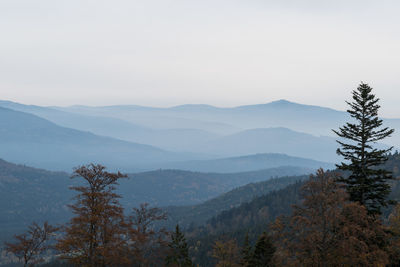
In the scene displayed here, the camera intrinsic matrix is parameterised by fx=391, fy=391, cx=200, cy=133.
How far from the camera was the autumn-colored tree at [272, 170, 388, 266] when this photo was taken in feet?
95.2

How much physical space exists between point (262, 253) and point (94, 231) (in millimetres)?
24079

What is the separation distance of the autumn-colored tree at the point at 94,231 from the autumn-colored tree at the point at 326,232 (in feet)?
43.5

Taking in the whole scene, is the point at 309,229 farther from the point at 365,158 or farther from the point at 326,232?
the point at 365,158

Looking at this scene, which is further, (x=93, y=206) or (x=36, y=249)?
(x=36, y=249)

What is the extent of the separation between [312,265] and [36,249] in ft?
89.7

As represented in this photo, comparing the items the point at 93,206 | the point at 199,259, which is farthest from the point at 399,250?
the point at 199,259

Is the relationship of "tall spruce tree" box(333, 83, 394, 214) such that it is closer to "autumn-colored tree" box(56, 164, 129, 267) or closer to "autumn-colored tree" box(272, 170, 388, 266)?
"autumn-colored tree" box(272, 170, 388, 266)

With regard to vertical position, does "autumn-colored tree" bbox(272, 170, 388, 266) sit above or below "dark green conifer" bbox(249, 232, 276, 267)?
above

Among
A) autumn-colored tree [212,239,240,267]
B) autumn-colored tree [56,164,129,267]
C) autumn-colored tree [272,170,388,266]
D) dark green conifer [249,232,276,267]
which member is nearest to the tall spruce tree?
autumn-colored tree [272,170,388,266]

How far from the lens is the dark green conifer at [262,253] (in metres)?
48.1

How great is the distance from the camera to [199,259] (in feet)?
494

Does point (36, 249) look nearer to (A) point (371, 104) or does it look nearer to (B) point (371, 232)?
(B) point (371, 232)

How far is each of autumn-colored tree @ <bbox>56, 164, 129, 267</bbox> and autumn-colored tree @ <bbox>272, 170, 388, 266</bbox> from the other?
43.5ft

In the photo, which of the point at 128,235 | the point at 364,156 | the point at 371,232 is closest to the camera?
the point at 371,232
